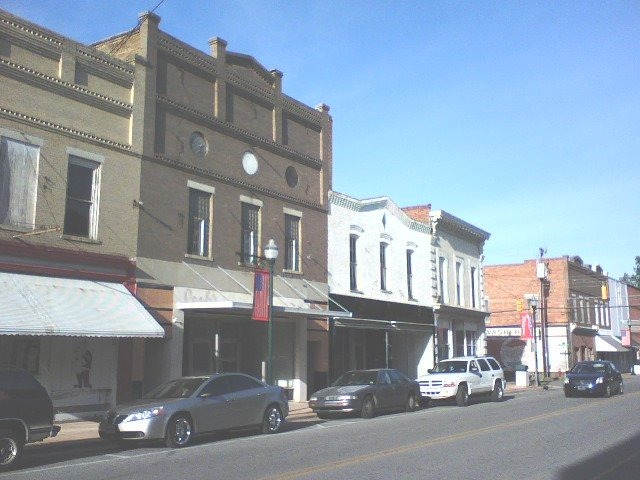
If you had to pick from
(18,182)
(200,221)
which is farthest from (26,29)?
(200,221)

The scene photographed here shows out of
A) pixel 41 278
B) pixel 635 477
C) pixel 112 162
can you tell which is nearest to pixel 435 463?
pixel 635 477

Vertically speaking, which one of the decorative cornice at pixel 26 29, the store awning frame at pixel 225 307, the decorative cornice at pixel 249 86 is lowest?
the store awning frame at pixel 225 307

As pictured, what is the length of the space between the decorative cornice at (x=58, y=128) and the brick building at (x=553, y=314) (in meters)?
38.2

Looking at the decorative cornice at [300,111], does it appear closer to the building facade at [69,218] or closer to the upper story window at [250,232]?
the upper story window at [250,232]

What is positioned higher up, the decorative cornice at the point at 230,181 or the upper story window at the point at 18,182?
the decorative cornice at the point at 230,181

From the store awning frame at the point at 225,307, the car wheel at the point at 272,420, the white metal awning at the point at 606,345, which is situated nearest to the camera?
the car wheel at the point at 272,420

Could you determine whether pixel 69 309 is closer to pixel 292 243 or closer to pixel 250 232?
pixel 250 232

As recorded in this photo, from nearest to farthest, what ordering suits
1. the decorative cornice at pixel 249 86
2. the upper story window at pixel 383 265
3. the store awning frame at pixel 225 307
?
the store awning frame at pixel 225 307, the decorative cornice at pixel 249 86, the upper story window at pixel 383 265

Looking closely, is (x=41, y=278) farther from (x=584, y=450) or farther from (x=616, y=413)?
(x=616, y=413)

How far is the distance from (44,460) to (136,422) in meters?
1.75

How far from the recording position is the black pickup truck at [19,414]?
11094mm

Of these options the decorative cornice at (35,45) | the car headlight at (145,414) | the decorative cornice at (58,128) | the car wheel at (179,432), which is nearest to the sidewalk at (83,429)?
the car headlight at (145,414)

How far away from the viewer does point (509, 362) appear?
5453 centimetres

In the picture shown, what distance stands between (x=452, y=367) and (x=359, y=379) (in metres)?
6.00
